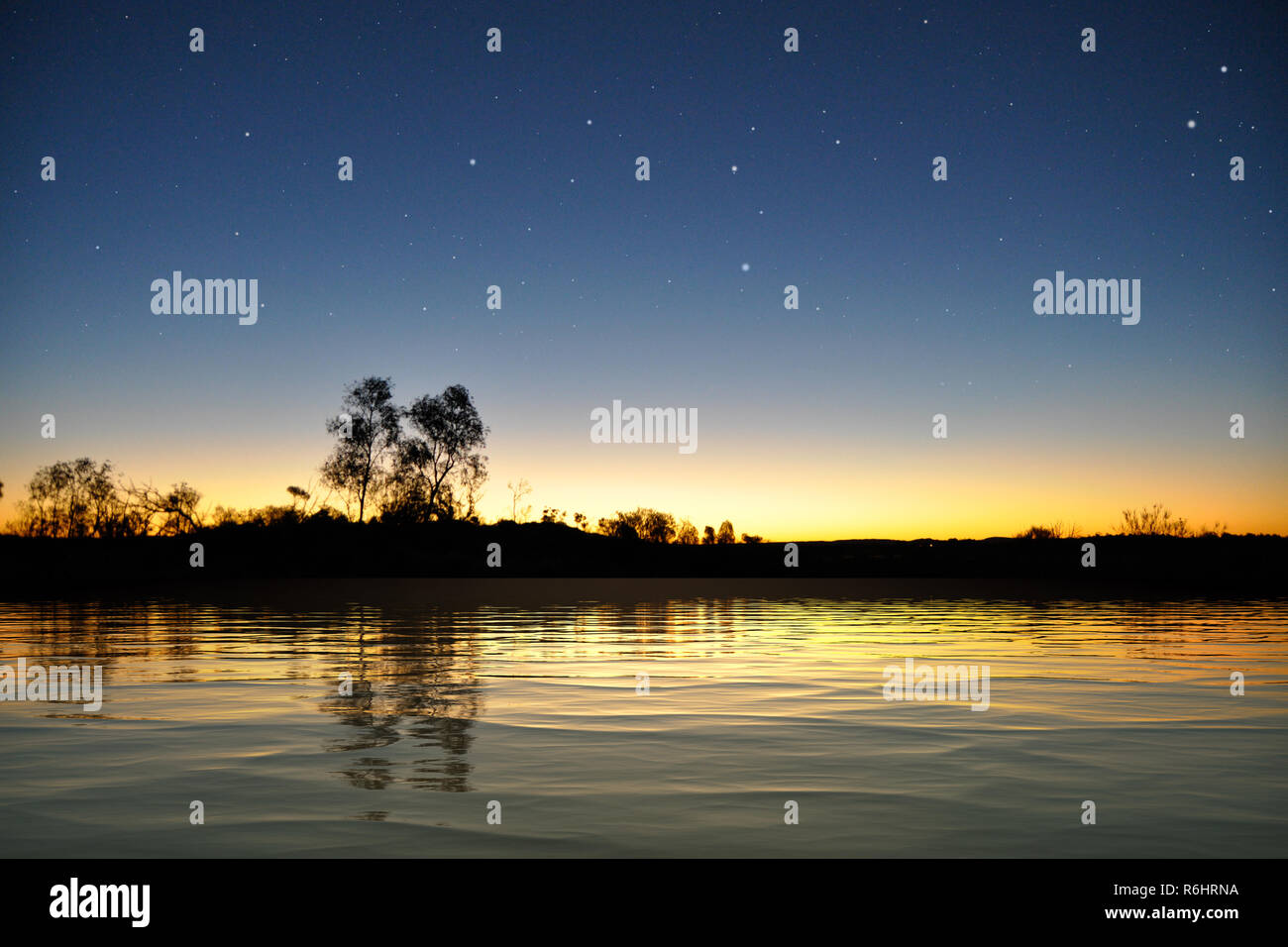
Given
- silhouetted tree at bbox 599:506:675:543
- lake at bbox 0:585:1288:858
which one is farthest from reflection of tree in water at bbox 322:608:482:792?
silhouetted tree at bbox 599:506:675:543

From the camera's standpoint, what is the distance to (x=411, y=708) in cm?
1250

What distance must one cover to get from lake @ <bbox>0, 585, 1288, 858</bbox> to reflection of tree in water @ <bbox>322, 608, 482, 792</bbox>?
62mm

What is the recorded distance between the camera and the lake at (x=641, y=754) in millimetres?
6691

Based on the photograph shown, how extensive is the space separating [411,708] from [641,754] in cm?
406

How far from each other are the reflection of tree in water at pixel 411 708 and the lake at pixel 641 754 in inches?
2.4

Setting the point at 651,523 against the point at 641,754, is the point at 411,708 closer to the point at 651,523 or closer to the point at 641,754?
the point at 641,754

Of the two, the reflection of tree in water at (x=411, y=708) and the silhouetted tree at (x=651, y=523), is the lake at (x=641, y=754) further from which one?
the silhouetted tree at (x=651, y=523)

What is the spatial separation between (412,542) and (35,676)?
77648 mm

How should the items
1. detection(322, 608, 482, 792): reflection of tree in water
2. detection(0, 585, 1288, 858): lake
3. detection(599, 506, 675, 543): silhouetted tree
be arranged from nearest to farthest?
1. detection(0, 585, 1288, 858): lake
2. detection(322, 608, 482, 792): reflection of tree in water
3. detection(599, 506, 675, 543): silhouetted tree

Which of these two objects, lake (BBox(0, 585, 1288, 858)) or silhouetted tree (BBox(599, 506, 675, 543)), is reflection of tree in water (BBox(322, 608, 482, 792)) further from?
silhouetted tree (BBox(599, 506, 675, 543))

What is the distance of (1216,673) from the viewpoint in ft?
55.8

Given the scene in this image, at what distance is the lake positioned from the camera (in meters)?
6.69
